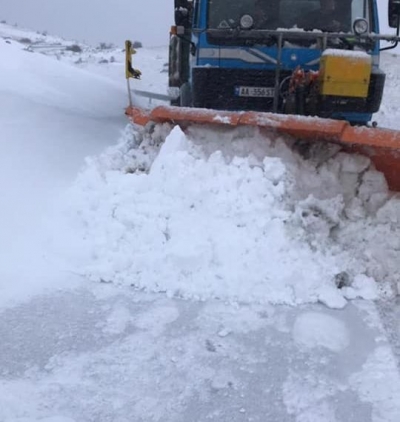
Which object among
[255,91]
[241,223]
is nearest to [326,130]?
[241,223]

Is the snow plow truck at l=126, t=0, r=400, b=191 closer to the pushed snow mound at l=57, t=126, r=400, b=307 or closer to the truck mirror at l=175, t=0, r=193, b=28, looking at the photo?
the truck mirror at l=175, t=0, r=193, b=28

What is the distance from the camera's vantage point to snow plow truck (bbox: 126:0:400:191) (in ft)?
15.5

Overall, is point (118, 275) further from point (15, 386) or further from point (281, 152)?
point (281, 152)

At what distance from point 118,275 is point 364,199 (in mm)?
1764

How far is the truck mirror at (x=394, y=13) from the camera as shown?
546 centimetres

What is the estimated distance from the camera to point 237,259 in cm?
373

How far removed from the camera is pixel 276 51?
5.29 meters

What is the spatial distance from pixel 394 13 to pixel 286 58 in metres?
1.13

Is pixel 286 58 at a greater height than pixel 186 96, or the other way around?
pixel 286 58

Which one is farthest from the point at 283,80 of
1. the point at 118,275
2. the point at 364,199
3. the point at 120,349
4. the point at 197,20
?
the point at 120,349

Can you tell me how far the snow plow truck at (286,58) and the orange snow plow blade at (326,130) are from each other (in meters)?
0.21

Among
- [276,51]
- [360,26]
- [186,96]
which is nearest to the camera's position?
[360,26]

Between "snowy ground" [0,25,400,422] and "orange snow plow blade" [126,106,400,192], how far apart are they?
0.12 meters

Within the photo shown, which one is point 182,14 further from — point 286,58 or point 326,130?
point 326,130
